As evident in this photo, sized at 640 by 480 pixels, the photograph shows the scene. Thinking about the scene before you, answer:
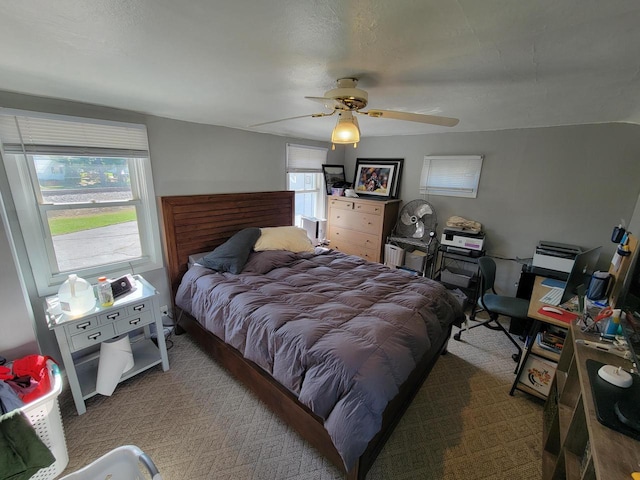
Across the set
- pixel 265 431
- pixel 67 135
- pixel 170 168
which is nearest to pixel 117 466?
pixel 265 431

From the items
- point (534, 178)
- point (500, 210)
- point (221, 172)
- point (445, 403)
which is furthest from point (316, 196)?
point (445, 403)

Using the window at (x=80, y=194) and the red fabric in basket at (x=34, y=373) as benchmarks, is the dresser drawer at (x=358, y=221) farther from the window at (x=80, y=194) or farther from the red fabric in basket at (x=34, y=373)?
the red fabric in basket at (x=34, y=373)

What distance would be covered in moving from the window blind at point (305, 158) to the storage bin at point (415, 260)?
196cm

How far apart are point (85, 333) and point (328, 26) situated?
2.31 m

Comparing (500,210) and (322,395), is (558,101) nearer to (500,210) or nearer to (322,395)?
(500,210)

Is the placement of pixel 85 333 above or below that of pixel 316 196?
below

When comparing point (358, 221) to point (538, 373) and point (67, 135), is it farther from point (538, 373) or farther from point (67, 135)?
point (67, 135)

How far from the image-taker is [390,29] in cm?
94

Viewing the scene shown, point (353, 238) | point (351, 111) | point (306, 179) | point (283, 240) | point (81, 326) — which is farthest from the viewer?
point (306, 179)

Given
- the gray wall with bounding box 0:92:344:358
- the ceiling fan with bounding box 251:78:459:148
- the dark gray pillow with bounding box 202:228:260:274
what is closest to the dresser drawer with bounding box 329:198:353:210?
the gray wall with bounding box 0:92:344:358

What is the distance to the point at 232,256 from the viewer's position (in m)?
2.56

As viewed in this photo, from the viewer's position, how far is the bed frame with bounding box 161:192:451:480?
1.51 metres

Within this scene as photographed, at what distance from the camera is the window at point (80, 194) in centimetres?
182

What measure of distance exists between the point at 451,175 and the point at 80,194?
3.98m
